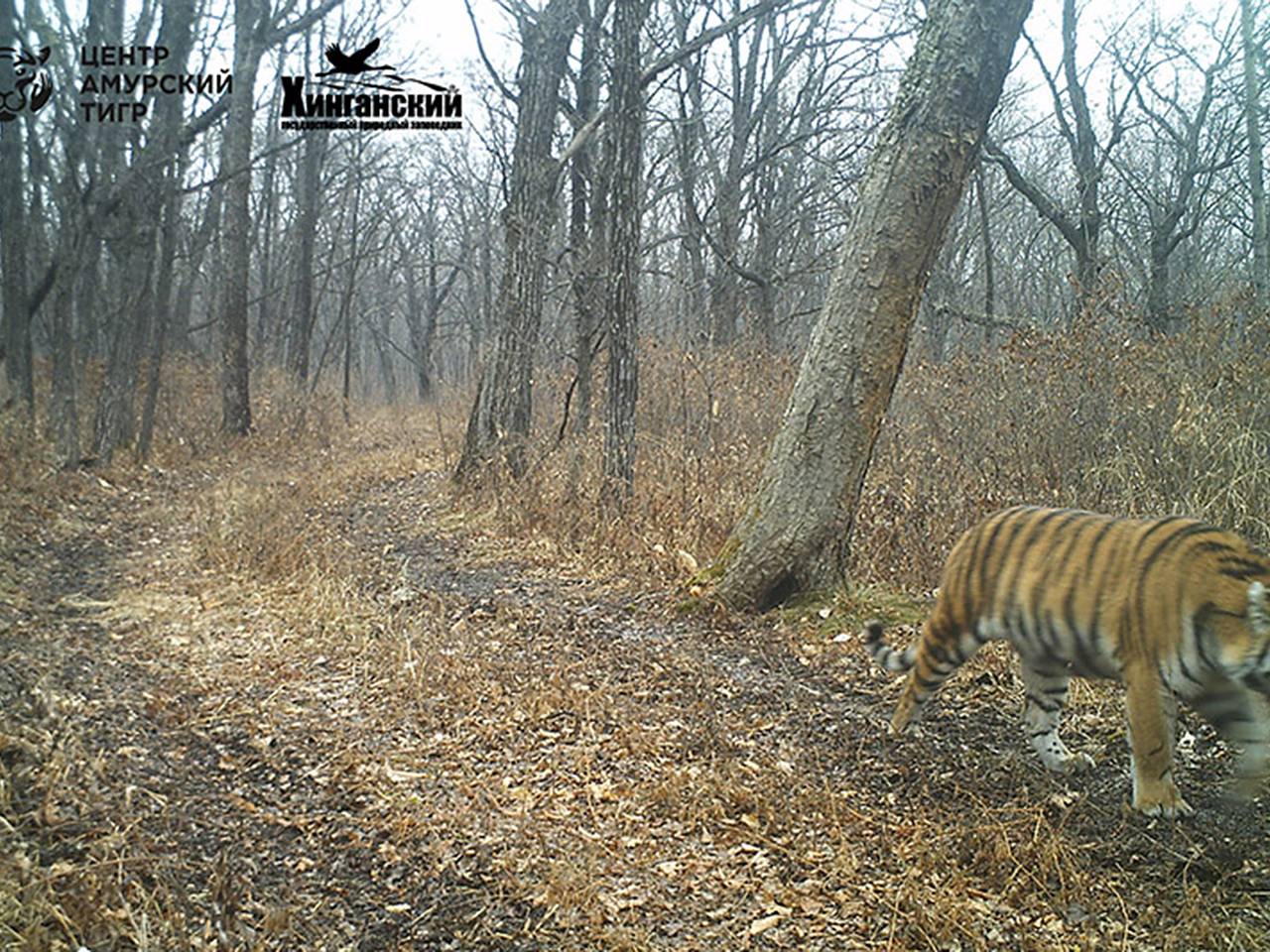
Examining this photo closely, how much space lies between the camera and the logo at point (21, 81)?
13.7 m

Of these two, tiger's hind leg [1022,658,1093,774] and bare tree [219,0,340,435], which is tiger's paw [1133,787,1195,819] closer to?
tiger's hind leg [1022,658,1093,774]

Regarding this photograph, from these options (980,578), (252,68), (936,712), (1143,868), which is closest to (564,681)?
(936,712)

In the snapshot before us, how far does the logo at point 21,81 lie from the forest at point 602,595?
0.08 meters

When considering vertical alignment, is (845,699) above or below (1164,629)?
below

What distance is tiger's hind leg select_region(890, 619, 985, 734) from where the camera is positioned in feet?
15.7

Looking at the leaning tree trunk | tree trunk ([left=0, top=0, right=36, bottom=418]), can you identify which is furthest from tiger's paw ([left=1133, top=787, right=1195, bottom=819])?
tree trunk ([left=0, top=0, right=36, bottom=418])

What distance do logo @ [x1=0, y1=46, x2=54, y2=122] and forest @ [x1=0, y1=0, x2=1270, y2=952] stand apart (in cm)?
8

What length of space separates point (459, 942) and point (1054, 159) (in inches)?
1103

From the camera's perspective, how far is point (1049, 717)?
485 cm

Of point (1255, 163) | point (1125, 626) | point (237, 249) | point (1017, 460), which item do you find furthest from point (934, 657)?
point (237, 249)

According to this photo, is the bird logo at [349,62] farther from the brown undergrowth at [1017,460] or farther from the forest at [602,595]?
the brown undergrowth at [1017,460]

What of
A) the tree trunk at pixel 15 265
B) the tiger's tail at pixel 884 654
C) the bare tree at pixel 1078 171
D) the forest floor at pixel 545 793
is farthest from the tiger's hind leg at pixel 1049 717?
the tree trunk at pixel 15 265

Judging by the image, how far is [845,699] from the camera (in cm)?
593

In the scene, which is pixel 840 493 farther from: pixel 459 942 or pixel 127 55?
pixel 127 55
